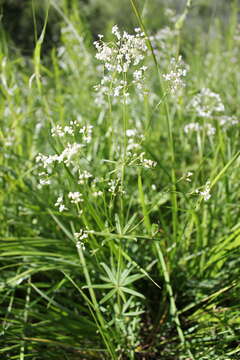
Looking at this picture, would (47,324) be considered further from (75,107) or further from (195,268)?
(75,107)

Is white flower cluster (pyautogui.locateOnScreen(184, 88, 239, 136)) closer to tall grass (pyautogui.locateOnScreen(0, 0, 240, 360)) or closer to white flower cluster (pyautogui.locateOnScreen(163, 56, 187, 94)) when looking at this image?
tall grass (pyautogui.locateOnScreen(0, 0, 240, 360))

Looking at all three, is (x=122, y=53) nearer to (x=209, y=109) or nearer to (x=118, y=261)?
(x=118, y=261)

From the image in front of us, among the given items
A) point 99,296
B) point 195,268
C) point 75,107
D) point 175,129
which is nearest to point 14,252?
point 99,296

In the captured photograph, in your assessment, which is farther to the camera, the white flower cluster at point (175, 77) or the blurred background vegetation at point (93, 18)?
the blurred background vegetation at point (93, 18)

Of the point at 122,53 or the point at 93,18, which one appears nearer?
the point at 122,53

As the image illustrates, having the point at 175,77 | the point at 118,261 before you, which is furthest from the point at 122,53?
the point at 118,261

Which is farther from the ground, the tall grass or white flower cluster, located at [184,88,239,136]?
white flower cluster, located at [184,88,239,136]

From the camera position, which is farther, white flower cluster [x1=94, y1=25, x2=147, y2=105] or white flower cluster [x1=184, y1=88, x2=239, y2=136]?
white flower cluster [x1=184, y1=88, x2=239, y2=136]

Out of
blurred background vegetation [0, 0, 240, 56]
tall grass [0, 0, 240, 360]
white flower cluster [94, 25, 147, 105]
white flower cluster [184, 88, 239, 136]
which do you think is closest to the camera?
white flower cluster [94, 25, 147, 105]

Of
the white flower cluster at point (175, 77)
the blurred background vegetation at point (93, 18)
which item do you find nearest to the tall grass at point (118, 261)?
the white flower cluster at point (175, 77)

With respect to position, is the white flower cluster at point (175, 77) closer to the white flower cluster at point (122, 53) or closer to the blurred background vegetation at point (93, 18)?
the white flower cluster at point (122, 53)

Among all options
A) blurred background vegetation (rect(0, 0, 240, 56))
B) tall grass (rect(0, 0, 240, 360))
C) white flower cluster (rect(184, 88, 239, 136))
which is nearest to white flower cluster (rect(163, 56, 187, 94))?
tall grass (rect(0, 0, 240, 360))
